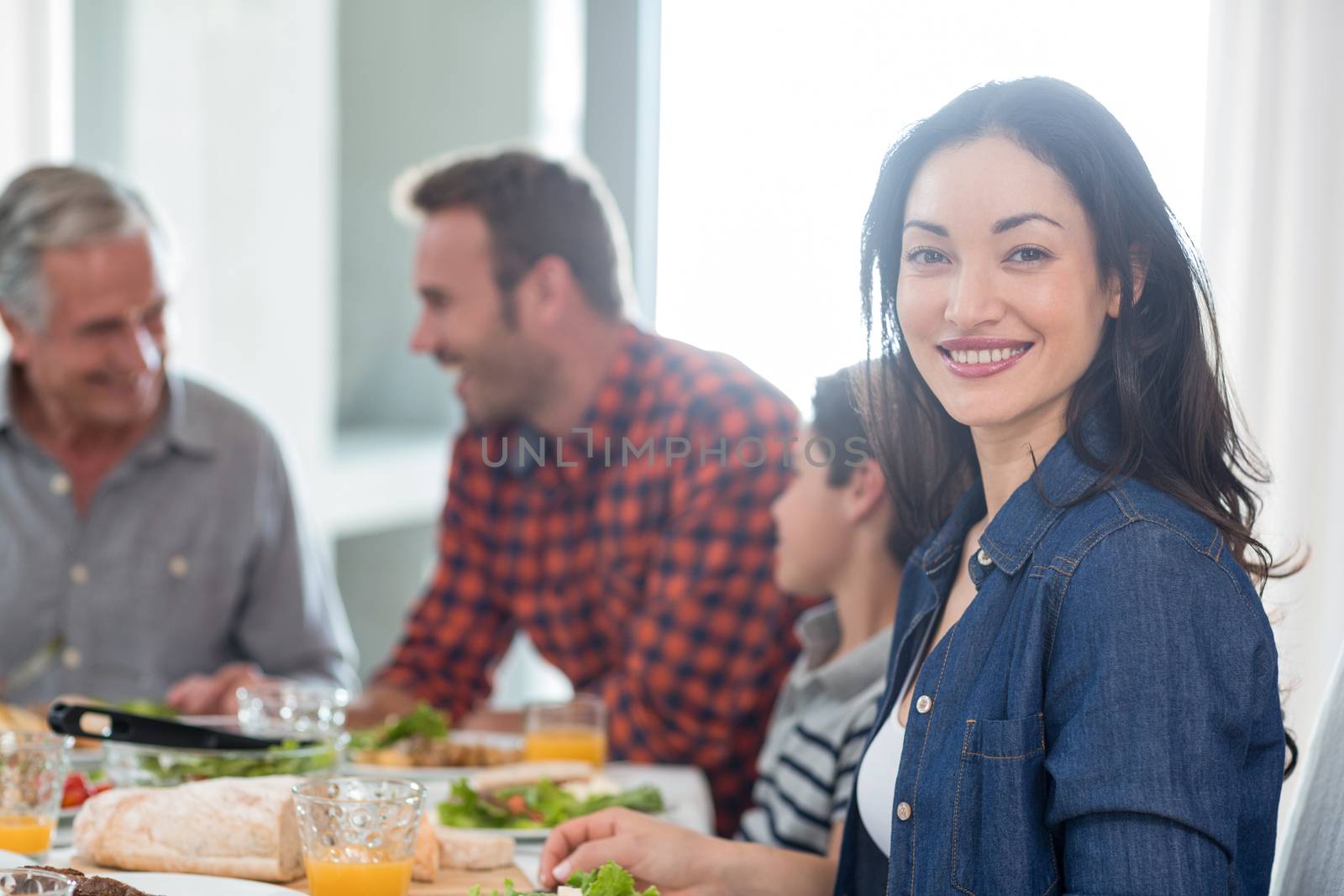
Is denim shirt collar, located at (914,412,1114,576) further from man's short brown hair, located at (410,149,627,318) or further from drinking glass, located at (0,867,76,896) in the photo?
man's short brown hair, located at (410,149,627,318)

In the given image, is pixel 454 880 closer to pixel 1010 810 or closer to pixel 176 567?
pixel 1010 810

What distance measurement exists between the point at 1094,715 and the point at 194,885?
0.75 metres

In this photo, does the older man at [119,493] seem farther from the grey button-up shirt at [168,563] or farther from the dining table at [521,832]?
the dining table at [521,832]

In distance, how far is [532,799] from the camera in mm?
1581

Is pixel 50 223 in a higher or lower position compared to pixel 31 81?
lower

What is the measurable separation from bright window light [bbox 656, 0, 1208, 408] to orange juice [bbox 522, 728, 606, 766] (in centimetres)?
55

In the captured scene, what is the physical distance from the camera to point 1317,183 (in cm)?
202

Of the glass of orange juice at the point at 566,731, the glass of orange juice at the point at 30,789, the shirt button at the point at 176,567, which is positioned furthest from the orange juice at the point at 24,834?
the shirt button at the point at 176,567

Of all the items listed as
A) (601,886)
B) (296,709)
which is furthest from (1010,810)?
(296,709)

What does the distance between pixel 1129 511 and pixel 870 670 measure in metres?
0.71

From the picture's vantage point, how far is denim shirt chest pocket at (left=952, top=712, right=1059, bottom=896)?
106 centimetres

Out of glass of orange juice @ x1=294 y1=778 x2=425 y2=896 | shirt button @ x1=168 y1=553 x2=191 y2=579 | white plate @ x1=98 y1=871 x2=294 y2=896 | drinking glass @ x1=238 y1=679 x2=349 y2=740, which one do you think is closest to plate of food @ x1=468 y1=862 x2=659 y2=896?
glass of orange juice @ x1=294 y1=778 x2=425 y2=896

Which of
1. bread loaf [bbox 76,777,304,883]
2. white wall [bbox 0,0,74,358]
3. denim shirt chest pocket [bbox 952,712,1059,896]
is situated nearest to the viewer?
denim shirt chest pocket [bbox 952,712,1059,896]

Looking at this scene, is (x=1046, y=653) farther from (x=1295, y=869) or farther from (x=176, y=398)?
(x=176, y=398)
